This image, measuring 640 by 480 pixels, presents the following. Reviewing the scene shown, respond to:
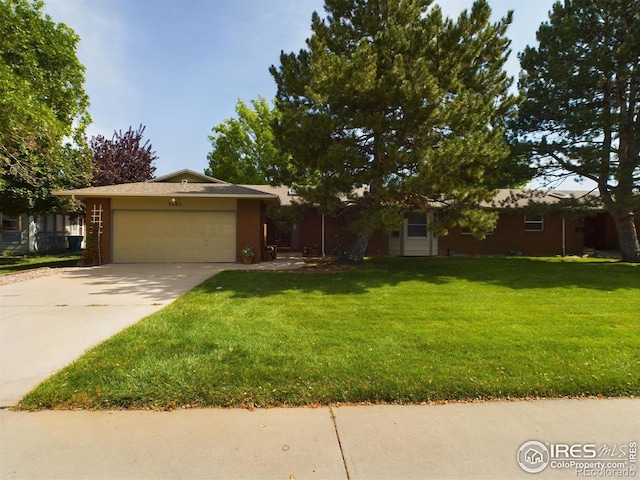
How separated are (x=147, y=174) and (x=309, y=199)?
19.3 m

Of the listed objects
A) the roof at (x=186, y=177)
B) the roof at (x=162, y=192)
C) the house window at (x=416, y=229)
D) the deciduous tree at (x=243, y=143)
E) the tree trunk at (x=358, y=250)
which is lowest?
the tree trunk at (x=358, y=250)

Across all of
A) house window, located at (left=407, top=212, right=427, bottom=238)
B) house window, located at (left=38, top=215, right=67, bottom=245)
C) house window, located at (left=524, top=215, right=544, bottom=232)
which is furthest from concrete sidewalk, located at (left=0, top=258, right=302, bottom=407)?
house window, located at (left=524, top=215, right=544, bottom=232)

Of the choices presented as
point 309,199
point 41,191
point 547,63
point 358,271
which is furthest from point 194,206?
point 547,63

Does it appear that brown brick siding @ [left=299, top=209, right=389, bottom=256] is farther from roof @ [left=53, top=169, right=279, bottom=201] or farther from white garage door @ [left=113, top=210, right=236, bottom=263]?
white garage door @ [left=113, top=210, right=236, bottom=263]

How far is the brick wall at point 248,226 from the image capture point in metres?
14.1

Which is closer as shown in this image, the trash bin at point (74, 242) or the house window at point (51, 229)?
the house window at point (51, 229)

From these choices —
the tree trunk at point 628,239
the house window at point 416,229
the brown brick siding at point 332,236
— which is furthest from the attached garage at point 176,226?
the tree trunk at point 628,239

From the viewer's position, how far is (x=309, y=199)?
11039 millimetres

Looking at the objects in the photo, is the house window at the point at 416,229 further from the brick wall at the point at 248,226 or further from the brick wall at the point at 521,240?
the brick wall at the point at 248,226

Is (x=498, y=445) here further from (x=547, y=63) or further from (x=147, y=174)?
(x=147, y=174)

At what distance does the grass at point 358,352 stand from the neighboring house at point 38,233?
18.5 m

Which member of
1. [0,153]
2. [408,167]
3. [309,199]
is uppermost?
[0,153]

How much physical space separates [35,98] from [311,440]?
47.0 ft

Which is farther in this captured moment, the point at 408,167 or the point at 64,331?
the point at 408,167
